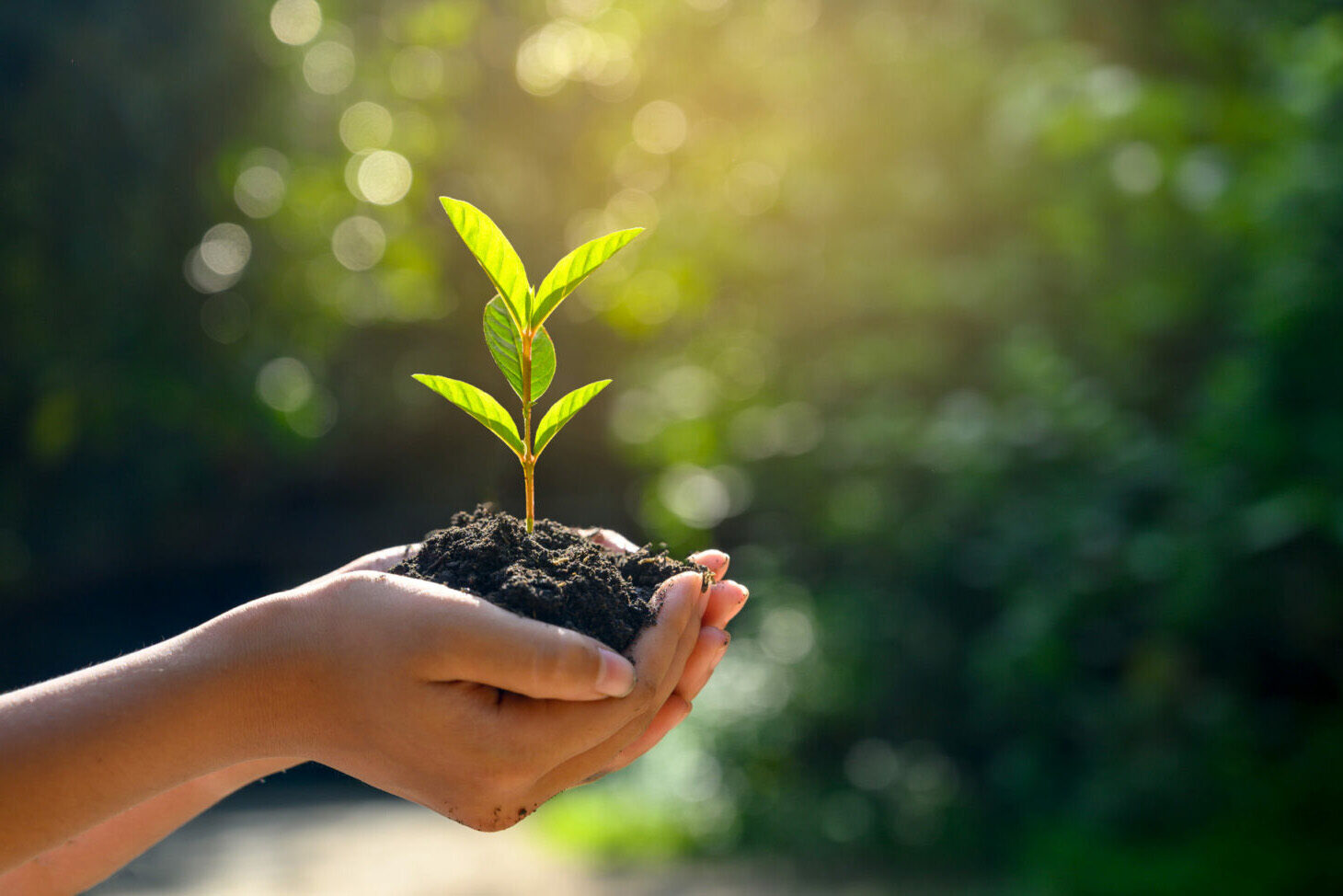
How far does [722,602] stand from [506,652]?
0.40m

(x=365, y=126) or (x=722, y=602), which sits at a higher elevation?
(x=365, y=126)

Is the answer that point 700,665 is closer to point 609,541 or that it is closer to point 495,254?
point 609,541

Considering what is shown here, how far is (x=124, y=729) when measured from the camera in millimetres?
1204

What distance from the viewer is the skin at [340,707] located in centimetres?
120

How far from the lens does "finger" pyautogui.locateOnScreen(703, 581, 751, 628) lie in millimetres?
1510

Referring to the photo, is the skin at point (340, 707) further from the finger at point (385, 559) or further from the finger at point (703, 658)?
the finger at point (385, 559)

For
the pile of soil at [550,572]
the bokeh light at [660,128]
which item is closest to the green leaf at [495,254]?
the pile of soil at [550,572]

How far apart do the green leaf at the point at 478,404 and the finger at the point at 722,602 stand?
1.19 ft

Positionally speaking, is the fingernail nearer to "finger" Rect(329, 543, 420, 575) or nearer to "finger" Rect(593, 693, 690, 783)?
"finger" Rect(593, 693, 690, 783)

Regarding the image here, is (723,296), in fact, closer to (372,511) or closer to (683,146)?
(683,146)

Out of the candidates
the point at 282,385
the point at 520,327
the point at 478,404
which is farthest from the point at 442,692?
the point at 282,385

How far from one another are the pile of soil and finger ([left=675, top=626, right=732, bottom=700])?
0.28 ft

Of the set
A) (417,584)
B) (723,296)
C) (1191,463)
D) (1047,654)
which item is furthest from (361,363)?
(417,584)

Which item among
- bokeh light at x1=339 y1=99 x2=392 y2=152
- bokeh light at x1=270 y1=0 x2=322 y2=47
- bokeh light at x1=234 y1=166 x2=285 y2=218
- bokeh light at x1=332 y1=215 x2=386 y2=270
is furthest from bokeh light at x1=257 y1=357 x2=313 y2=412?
bokeh light at x1=270 y1=0 x2=322 y2=47
